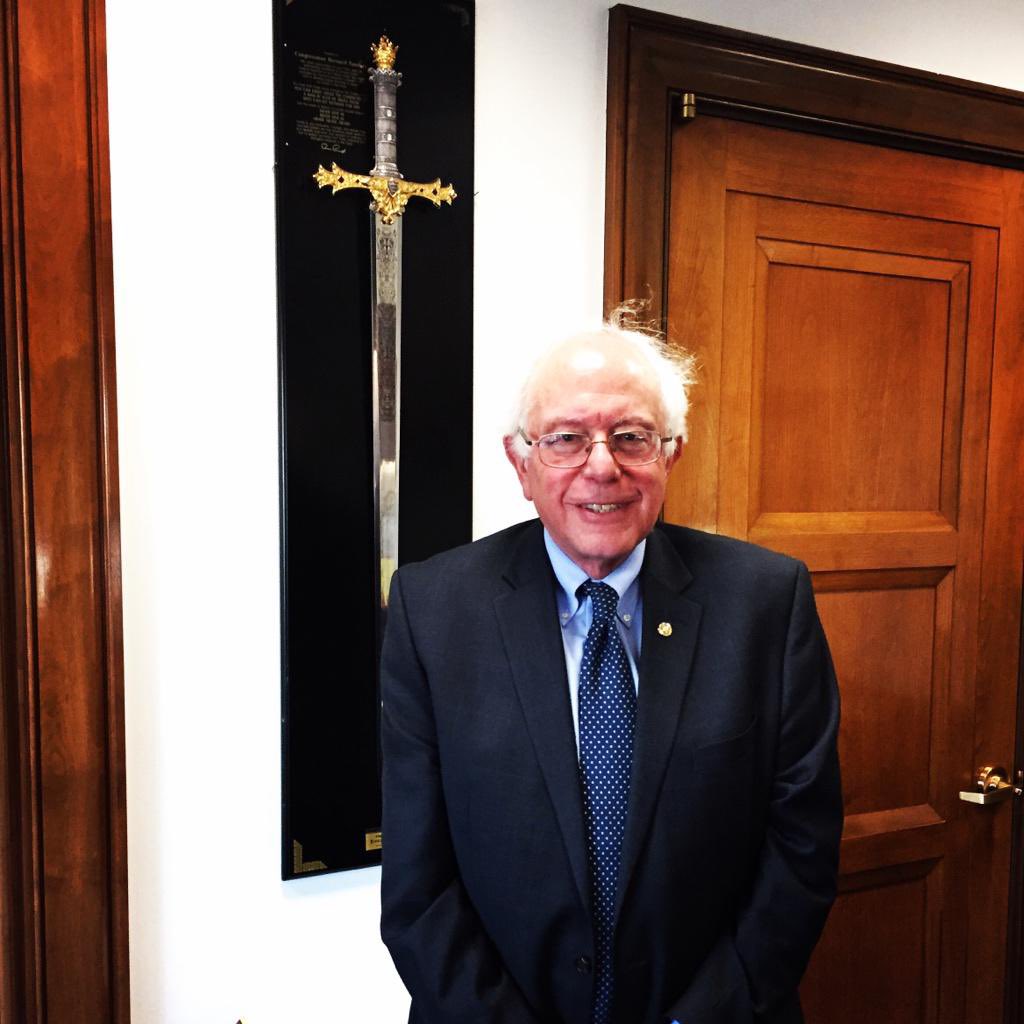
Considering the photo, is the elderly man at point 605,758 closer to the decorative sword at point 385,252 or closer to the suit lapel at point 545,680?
the suit lapel at point 545,680

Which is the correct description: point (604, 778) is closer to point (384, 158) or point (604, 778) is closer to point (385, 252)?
point (385, 252)

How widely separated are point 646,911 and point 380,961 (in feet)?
2.07

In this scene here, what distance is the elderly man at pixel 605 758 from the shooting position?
115cm

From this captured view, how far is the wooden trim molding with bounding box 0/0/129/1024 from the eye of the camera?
4.12ft

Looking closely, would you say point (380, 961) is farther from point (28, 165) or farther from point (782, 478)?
point (28, 165)

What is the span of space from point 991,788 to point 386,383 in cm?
163

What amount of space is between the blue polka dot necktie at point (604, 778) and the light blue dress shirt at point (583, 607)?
0.12 feet

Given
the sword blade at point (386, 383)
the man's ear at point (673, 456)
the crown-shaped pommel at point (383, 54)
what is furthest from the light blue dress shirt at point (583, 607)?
the crown-shaped pommel at point (383, 54)

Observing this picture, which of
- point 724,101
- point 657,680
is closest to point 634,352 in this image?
point 657,680

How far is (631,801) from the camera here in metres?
1.14

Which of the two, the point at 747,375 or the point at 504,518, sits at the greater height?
the point at 747,375

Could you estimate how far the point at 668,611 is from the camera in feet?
4.00

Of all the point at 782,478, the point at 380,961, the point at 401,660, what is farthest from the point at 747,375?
the point at 380,961

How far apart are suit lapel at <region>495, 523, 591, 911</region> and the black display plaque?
13.1 inches
